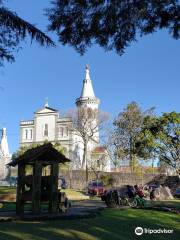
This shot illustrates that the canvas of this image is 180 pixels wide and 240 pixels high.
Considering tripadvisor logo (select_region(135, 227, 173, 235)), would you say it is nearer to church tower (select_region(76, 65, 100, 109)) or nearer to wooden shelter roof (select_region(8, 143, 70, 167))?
wooden shelter roof (select_region(8, 143, 70, 167))

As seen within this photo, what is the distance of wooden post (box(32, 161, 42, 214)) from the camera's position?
15.9 m

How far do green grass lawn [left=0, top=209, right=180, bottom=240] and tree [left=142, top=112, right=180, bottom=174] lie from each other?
31.6 meters

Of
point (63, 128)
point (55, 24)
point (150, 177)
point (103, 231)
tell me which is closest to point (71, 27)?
point (55, 24)

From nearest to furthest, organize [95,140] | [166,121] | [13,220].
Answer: [13,220] < [166,121] < [95,140]

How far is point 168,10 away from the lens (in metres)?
9.17

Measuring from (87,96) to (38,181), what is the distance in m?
72.0

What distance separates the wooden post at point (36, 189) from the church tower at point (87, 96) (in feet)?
223

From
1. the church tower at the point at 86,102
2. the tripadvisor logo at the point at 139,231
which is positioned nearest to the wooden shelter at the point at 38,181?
the tripadvisor logo at the point at 139,231

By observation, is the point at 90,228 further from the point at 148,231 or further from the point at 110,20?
the point at 110,20

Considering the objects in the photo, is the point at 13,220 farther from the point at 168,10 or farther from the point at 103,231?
the point at 168,10

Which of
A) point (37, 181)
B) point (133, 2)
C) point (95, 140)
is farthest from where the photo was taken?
point (95, 140)

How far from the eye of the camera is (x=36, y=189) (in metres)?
16.1

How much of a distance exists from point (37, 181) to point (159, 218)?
4518 millimetres

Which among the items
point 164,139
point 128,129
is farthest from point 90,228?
point 128,129
